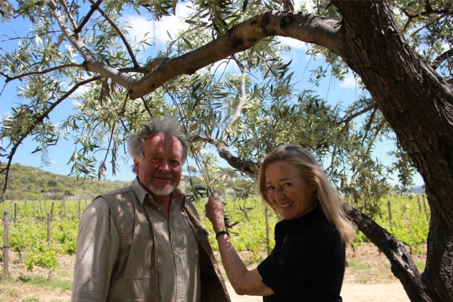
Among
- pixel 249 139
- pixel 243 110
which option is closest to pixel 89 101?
pixel 243 110

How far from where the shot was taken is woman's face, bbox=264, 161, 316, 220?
7.63 ft

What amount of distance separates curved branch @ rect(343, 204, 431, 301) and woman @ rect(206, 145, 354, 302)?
3.96 ft

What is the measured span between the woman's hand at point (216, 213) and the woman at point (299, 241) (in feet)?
0.43

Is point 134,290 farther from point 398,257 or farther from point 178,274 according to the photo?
point 398,257

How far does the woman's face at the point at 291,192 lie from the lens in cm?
232

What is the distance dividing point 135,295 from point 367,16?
1.81 metres

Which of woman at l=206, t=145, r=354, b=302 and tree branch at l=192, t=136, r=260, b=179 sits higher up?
tree branch at l=192, t=136, r=260, b=179

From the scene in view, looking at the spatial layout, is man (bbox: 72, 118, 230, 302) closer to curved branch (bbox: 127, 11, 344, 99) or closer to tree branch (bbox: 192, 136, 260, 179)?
curved branch (bbox: 127, 11, 344, 99)

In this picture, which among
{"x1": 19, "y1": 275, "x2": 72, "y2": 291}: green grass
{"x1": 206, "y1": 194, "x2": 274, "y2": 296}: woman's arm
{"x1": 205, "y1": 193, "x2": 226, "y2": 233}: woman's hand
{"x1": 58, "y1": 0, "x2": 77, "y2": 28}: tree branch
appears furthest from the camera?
{"x1": 19, "y1": 275, "x2": 72, "y2": 291}: green grass

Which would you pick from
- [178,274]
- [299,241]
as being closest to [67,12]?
[178,274]

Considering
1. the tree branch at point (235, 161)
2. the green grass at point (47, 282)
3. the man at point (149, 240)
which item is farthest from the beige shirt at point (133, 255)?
the green grass at point (47, 282)

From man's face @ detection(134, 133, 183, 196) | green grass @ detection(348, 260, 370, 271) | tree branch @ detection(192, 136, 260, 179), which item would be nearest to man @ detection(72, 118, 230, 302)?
man's face @ detection(134, 133, 183, 196)

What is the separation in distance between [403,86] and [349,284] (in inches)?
438

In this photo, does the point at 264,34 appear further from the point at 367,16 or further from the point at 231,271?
the point at 231,271
